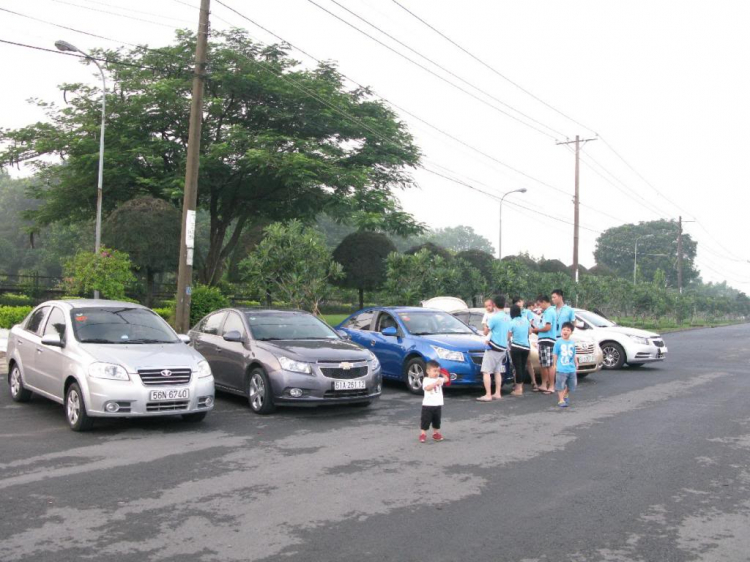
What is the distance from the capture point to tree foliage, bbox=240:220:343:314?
1892 centimetres

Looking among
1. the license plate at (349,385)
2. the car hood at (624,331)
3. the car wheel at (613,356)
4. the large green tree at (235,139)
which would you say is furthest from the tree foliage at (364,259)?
the license plate at (349,385)

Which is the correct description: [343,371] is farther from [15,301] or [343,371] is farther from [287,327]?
[15,301]

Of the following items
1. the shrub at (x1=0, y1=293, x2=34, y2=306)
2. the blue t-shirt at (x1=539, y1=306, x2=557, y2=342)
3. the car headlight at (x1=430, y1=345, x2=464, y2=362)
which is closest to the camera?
the car headlight at (x1=430, y1=345, x2=464, y2=362)

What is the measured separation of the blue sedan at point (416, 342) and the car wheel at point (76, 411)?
18.5ft

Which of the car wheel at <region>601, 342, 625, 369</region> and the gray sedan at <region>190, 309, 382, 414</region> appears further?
the car wheel at <region>601, 342, 625, 369</region>

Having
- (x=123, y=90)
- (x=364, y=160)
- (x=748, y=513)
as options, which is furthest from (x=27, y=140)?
(x=748, y=513)

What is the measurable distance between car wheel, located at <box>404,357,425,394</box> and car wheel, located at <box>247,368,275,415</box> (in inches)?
133

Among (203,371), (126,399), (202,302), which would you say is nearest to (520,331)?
(203,371)

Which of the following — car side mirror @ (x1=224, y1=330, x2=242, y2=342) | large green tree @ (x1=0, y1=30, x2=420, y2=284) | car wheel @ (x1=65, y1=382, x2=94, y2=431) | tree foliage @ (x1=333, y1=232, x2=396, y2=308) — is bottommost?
car wheel @ (x1=65, y1=382, x2=94, y2=431)

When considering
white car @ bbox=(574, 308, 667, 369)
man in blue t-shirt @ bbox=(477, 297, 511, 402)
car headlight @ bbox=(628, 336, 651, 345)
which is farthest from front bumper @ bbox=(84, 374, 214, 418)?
car headlight @ bbox=(628, 336, 651, 345)

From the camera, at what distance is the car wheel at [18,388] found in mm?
10598

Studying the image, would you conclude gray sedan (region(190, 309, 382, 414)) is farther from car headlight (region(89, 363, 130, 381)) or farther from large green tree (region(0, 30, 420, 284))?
large green tree (region(0, 30, 420, 284))

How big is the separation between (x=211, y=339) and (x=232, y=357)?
0.92 metres

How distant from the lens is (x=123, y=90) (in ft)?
103
